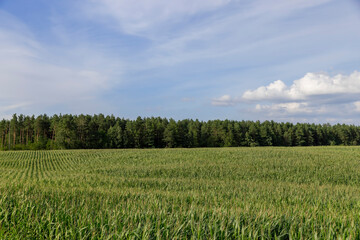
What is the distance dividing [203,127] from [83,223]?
4512 inches

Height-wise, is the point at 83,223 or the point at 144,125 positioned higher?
the point at 144,125

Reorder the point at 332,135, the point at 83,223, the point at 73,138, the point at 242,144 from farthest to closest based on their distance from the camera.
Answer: the point at 332,135
the point at 242,144
the point at 73,138
the point at 83,223

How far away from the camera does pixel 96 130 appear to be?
366 ft

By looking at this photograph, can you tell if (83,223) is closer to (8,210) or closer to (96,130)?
(8,210)

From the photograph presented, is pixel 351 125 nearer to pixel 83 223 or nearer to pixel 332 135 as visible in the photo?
pixel 332 135

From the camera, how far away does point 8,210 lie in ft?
22.9

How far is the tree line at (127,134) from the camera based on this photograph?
Answer: 102 metres

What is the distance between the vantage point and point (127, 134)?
342 feet

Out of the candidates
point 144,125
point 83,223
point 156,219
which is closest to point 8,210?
point 83,223

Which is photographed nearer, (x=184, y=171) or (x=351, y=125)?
(x=184, y=171)

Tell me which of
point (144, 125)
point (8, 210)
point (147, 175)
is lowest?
point (147, 175)

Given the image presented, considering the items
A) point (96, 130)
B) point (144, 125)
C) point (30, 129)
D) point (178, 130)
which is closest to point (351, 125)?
point (178, 130)

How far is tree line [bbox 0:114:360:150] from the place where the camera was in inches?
4003

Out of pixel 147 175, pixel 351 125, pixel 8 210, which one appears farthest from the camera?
pixel 351 125
